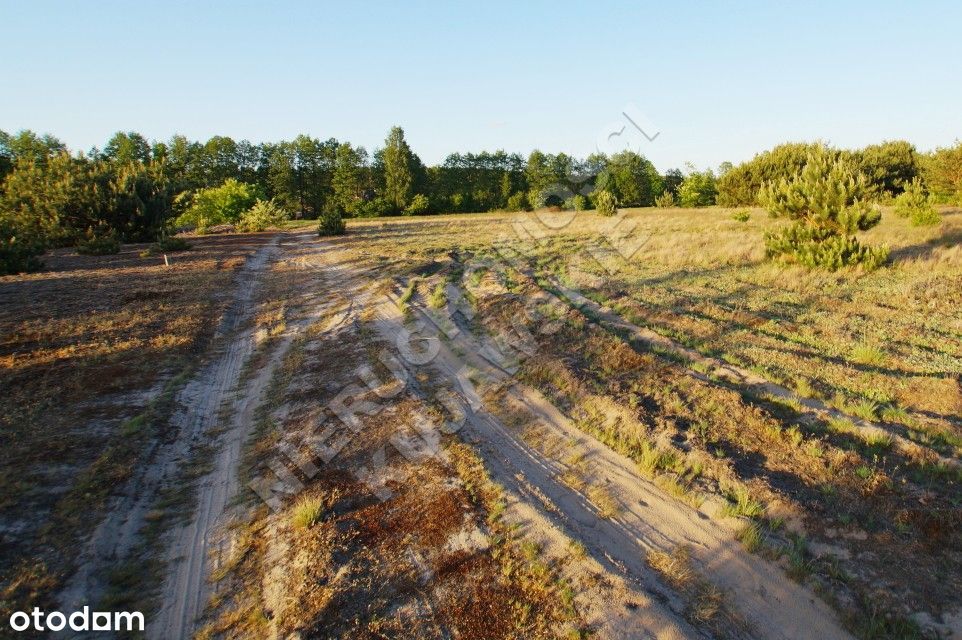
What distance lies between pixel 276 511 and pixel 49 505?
109 inches

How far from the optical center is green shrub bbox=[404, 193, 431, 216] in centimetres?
6442

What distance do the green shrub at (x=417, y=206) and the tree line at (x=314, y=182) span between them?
0.18 meters

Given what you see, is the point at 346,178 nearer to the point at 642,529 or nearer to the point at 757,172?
the point at 757,172

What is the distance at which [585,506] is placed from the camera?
18.4 feet

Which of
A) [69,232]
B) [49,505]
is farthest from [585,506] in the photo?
[69,232]

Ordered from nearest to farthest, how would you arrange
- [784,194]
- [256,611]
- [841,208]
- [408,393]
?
[256,611] < [408,393] < [841,208] < [784,194]

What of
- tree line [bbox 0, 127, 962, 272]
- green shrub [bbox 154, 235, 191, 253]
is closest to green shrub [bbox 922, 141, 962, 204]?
tree line [bbox 0, 127, 962, 272]

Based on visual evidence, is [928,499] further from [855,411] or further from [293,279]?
[293,279]

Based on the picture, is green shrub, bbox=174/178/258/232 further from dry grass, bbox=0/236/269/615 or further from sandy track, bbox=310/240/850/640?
sandy track, bbox=310/240/850/640

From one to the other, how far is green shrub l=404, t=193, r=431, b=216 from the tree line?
18 centimetres

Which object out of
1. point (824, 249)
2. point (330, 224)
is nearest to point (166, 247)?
point (330, 224)

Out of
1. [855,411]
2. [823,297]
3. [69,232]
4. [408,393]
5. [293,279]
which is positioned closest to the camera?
[855,411]

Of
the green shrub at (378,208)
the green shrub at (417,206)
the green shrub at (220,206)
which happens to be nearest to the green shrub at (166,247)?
the green shrub at (220,206)

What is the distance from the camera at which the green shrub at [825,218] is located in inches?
587
